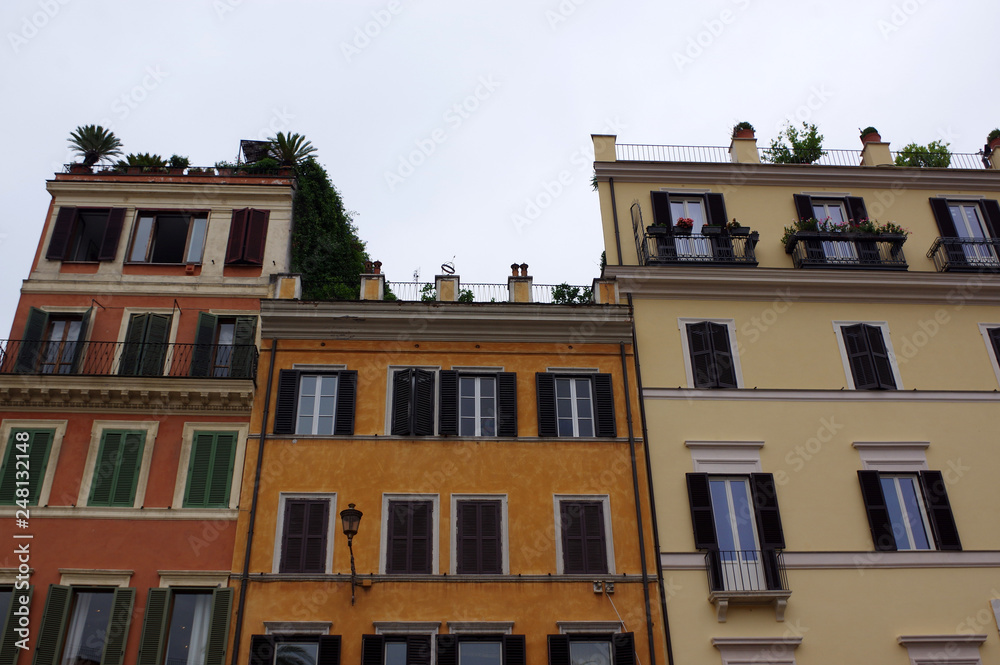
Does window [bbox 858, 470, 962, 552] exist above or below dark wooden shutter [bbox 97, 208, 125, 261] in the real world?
below

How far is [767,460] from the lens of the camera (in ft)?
68.8

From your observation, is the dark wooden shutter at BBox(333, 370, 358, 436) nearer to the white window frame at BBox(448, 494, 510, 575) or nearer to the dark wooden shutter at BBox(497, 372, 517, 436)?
the white window frame at BBox(448, 494, 510, 575)

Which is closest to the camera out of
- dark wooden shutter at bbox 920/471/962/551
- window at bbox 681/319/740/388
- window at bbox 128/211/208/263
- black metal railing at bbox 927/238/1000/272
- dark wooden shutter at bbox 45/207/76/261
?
dark wooden shutter at bbox 920/471/962/551

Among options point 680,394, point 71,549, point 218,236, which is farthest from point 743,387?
point 71,549

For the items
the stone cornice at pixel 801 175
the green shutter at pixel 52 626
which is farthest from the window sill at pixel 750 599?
the green shutter at pixel 52 626

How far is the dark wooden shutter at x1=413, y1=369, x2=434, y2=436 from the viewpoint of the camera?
21.0 m

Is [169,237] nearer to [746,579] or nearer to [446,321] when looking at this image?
[446,321]

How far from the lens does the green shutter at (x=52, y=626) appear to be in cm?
1809

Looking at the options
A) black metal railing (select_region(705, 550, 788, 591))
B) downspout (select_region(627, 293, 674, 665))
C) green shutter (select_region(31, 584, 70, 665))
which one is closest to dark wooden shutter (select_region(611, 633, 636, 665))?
downspout (select_region(627, 293, 674, 665))

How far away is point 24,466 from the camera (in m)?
20.2

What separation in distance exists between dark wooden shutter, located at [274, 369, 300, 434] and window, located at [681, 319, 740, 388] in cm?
965

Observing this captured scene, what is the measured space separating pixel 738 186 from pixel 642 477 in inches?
379

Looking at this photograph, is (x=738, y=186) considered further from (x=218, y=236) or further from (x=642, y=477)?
(x=218, y=236)

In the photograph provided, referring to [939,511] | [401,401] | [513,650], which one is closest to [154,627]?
[401,401]
